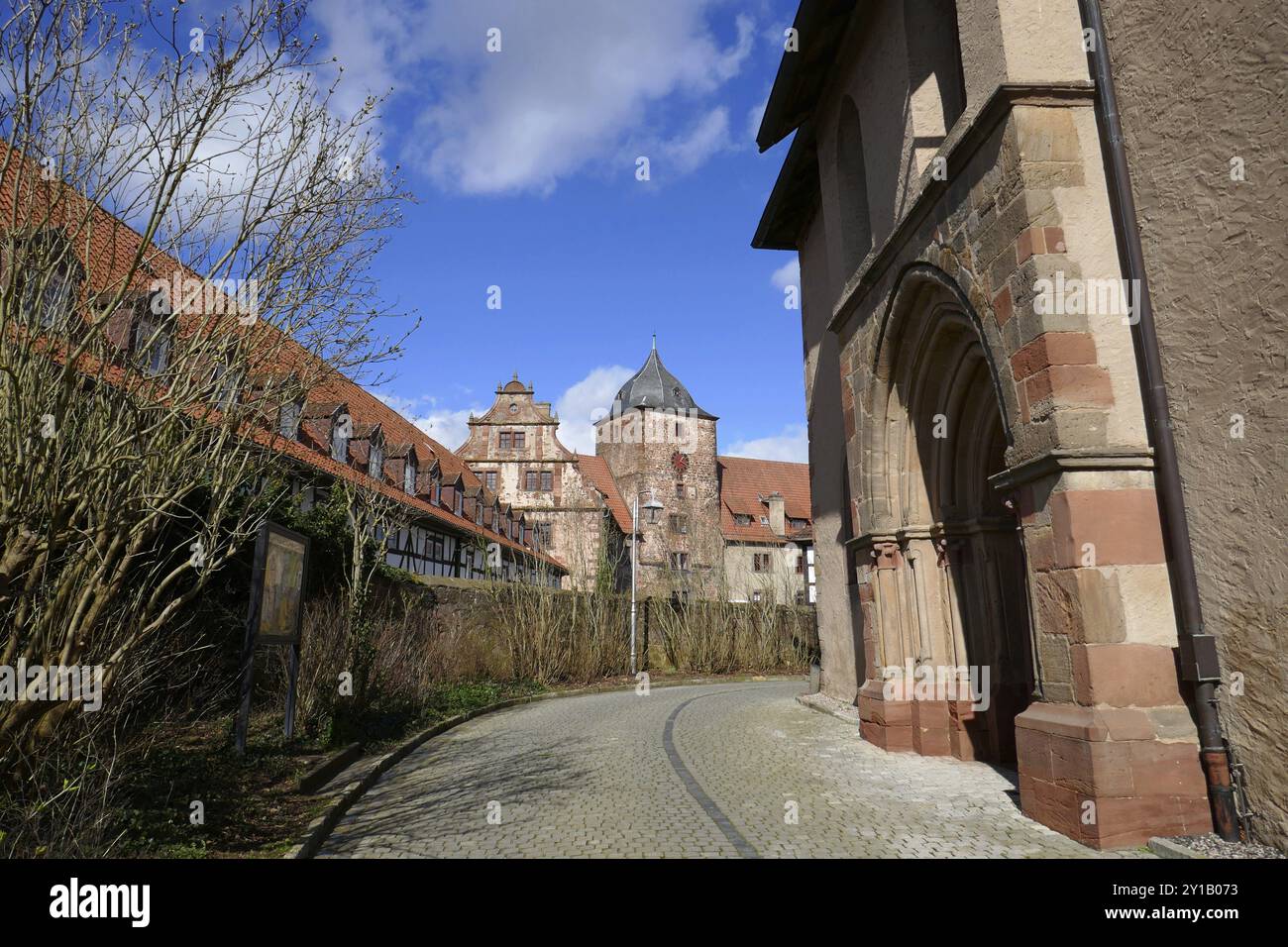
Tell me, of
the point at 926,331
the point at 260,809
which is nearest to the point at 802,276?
the point at 926,331

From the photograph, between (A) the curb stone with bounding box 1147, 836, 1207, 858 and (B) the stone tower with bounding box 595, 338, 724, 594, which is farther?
(B) the stone tower with bounding box 595, 338, 724, 594

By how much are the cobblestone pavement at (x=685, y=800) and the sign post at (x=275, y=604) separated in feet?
4.01

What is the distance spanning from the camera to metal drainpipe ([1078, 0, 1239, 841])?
4219 millimetres

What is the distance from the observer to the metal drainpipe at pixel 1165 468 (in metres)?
4.22

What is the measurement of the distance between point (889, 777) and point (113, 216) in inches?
253

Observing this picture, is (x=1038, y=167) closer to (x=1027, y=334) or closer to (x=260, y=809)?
(x=1027, y=334)

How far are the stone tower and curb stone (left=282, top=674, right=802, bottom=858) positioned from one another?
72.1 ft

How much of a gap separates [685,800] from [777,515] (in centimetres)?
3970

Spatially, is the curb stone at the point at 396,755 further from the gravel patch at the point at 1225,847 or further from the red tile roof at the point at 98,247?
the gravel patch at the point at 1225,847

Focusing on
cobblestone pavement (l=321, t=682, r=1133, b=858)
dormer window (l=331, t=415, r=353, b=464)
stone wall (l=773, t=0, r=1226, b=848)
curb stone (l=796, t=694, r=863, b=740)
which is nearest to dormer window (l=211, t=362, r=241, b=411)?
cobblestone pavement (l=321, t=682, r=1133, b=858)

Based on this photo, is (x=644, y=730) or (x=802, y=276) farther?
(x=802, y=276)

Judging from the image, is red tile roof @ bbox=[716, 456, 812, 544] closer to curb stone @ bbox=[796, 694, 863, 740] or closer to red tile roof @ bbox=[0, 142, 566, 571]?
curb stone @ bbox=[796, 694, 863, 740]

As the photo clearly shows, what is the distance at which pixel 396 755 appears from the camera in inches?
289

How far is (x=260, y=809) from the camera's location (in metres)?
4.97
